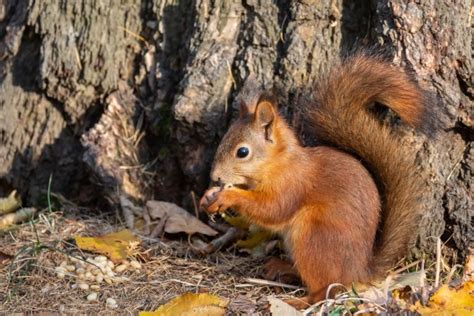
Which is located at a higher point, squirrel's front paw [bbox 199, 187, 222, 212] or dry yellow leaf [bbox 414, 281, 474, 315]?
squirrel's front paw [bbox 199, 187, 222, 212]

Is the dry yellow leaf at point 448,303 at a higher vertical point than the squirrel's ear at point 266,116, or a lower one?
lower

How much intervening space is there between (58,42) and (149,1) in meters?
0.47

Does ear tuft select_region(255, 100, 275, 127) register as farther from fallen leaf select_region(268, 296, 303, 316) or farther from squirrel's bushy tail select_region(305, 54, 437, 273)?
fallen leaf select_region(268, 296, 303, 316)

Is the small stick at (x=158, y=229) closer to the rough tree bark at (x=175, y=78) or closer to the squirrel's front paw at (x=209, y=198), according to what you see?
the rough tree bark at (x=175, y=78)

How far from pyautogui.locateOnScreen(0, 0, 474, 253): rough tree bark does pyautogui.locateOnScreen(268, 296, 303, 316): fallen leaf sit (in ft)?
2.50

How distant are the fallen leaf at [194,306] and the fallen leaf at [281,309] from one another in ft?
0.64

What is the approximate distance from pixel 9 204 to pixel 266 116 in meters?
1.49

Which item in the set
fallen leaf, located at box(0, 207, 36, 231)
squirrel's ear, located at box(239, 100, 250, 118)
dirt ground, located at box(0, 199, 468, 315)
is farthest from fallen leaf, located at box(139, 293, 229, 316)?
fallen leaf, located at box(0, 207, 36, 231)

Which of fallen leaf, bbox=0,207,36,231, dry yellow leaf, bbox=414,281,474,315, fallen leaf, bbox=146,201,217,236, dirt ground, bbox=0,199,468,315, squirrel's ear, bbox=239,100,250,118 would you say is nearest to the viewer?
dry yellow leaf, bbox=414,281,474,315

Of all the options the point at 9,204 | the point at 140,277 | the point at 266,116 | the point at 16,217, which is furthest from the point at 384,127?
the point at 9,204

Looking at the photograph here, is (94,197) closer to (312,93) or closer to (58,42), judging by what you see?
(58,42)

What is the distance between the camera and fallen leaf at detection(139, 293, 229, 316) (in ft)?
9.06

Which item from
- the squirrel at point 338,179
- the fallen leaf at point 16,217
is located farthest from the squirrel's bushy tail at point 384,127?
the fallen leaf at point 16,217

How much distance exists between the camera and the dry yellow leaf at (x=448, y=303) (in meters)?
2.60
